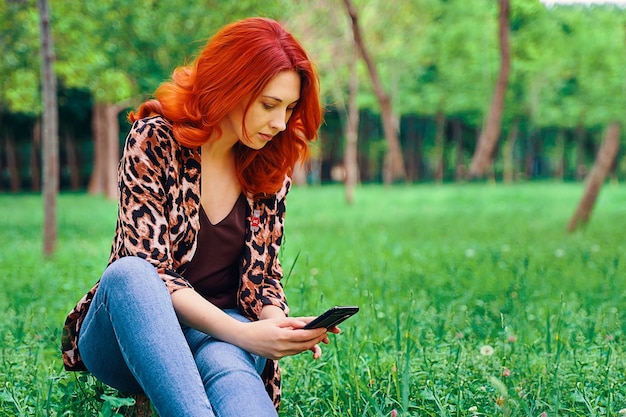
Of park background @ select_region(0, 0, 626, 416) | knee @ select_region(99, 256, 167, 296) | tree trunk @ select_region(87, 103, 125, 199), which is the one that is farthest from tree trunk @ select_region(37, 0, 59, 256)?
tree trunk @ select_region(87, 103, 125, 199)

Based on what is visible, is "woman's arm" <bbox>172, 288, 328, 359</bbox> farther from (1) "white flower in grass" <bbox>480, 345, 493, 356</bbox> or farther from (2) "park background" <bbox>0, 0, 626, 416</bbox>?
(1) "white flower in grass" <bbox>480, 345, 493, 356</bbox>

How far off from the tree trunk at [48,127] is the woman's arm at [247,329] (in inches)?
260

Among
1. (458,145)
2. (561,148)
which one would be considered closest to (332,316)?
(458,145)

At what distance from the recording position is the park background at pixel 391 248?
2846 millimetres

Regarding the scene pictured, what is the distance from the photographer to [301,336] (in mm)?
A: 2330

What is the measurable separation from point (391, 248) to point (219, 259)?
5880 millimetres

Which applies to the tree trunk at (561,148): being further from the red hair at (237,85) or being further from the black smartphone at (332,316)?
the black smartphone at (332,316)

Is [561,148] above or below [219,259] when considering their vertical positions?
above

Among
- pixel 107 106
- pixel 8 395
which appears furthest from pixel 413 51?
pixel 8 395

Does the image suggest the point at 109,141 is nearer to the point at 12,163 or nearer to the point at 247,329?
the point at 12,163

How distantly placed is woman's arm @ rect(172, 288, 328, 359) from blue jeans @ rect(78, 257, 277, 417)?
38mm

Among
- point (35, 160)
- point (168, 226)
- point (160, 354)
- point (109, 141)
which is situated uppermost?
point (109, 141)

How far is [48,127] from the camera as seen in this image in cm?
848

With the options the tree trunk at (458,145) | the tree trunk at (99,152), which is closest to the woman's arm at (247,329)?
the tree trunk at (99,152)
